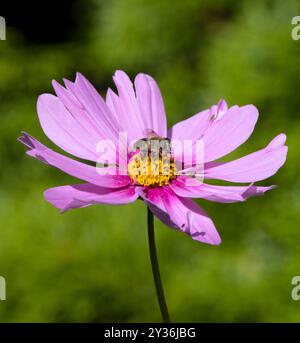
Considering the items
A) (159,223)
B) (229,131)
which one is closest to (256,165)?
(229,131)

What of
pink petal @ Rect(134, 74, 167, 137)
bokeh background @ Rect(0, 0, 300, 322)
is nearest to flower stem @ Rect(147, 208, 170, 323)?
pink petal @ Rect(134, 74, 167, 137)

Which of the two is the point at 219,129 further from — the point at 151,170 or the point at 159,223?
the point at 159,223

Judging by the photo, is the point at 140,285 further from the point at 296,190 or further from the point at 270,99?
the point at 270,99

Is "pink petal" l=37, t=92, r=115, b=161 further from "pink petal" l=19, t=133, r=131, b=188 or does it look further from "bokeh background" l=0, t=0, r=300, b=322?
"bokeh background" l=0, t=0, r=300, b=322

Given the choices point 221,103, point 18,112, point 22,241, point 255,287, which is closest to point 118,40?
point 18,112

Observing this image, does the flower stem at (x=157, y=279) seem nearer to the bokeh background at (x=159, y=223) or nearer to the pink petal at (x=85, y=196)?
the pink petal at (x=85, y=196)
